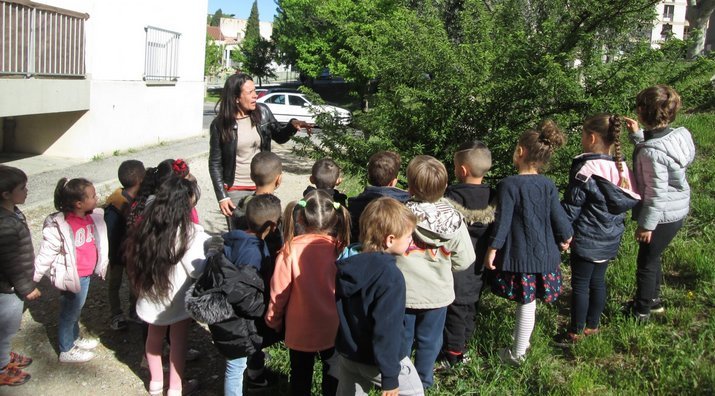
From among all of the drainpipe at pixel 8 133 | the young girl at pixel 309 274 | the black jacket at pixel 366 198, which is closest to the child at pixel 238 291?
the young girl at pixel 309 274

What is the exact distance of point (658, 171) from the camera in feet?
11.9

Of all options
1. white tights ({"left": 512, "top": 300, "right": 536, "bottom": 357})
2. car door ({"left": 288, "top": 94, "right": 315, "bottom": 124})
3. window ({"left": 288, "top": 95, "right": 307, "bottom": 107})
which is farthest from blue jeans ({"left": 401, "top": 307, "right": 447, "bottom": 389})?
window ({"left": 288, "top": 95, "right": 307, "bottom": 107})

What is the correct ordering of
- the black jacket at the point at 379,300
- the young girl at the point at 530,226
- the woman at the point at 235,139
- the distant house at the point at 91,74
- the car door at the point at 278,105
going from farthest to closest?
the car door at the point at 278,105, the distant house at the point at 91,74, the woman at the point at 235,139, the young girl at the point at 530,226, the black jacket at the point at 379,300

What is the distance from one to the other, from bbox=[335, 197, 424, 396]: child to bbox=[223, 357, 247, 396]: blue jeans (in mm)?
692

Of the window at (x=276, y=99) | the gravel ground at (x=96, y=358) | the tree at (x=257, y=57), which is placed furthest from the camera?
the tree at (x=257, y=57)

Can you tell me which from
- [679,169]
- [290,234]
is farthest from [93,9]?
[679,169]

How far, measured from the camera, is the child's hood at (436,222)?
3092mm

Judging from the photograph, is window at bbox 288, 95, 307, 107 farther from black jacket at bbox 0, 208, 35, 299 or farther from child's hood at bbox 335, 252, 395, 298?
child's hood at bbox 335, 252, 395, 298

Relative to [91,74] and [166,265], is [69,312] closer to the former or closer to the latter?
[166,265]

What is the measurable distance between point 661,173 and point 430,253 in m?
1.67

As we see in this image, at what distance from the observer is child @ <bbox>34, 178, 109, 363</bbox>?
11.7 ft

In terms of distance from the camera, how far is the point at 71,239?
3615 mm

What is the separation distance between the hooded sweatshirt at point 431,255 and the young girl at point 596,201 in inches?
36.1

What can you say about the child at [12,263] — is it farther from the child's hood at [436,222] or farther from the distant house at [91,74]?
the distant house at [91,74]
